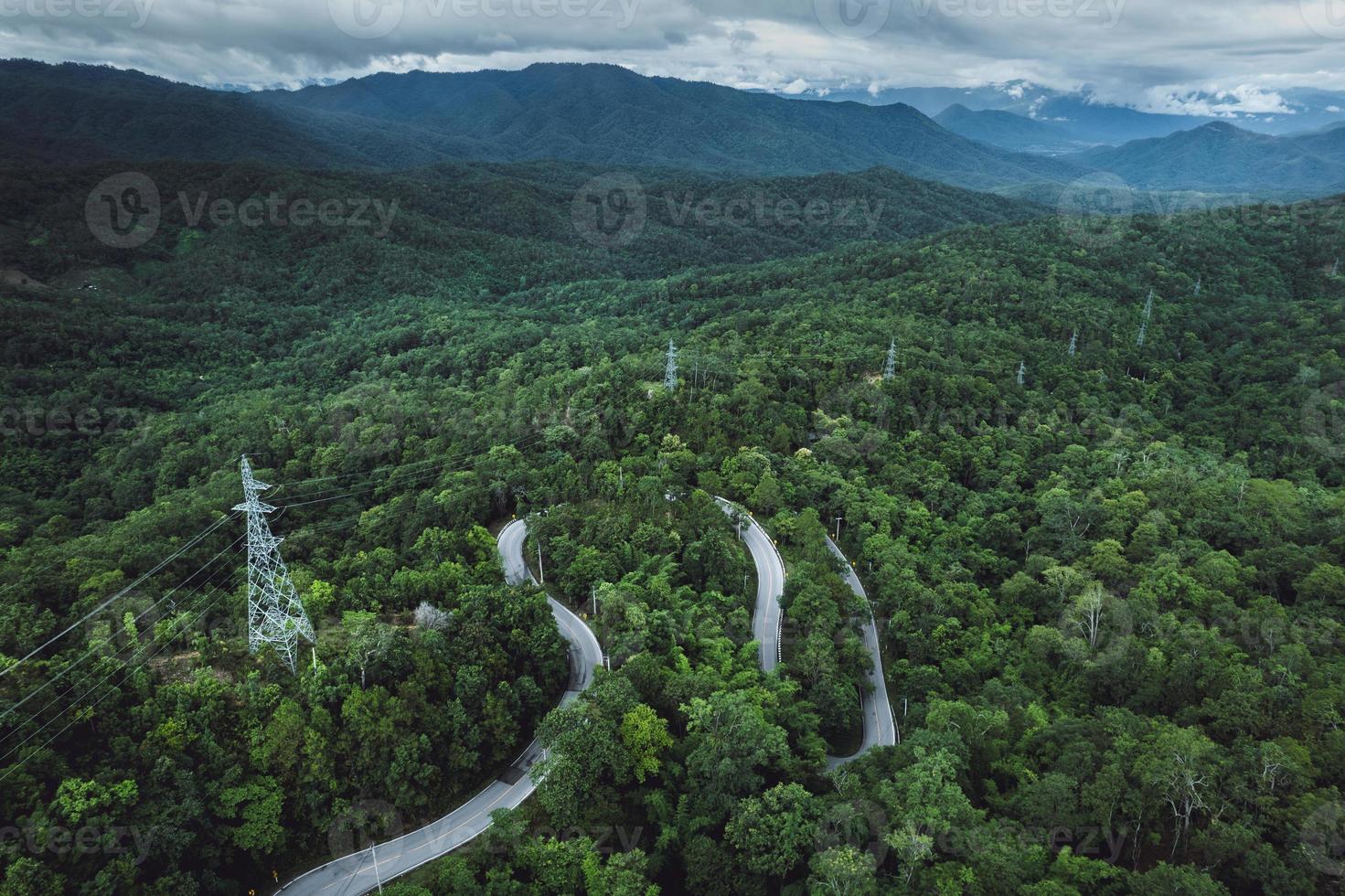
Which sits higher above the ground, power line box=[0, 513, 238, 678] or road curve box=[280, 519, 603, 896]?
power line box=[0, 513, 238, 678]

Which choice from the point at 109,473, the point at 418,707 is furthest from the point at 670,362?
the point at 109,473

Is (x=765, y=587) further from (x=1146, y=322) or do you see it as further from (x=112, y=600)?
(x=1146, y=322)

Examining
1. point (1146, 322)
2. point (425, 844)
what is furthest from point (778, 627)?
point (1146, 322)

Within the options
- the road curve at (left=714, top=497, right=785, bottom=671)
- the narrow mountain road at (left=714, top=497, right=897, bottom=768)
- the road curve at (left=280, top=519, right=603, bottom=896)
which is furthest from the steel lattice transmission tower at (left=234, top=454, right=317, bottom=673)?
the narrow mountain road at (left=714, top=497, right=897, bottom=768)

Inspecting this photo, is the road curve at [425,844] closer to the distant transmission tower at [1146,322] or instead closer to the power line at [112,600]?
the power line at [112,600]

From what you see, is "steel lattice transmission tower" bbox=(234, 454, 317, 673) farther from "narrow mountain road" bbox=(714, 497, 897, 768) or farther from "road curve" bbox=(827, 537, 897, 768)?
"road curve" bbox=(827, 537, 897, 768)

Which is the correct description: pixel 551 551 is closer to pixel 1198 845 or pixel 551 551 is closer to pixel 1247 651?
pixel 1198 845

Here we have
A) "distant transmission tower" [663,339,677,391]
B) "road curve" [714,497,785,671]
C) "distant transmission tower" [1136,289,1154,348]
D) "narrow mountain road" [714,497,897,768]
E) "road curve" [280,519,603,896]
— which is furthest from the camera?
"distant transmission tower" [1136,289,1154,348]
